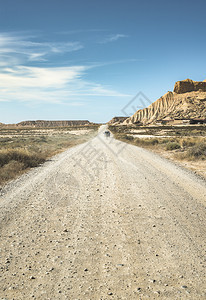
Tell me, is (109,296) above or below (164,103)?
below

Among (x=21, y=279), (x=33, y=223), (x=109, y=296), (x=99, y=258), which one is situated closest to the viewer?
(x=109, y=296)

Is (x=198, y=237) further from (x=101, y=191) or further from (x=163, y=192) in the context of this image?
(x=101, y=191)

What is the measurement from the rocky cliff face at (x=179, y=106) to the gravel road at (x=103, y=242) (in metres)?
111

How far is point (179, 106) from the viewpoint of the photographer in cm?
12938

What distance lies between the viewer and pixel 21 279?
3.38m

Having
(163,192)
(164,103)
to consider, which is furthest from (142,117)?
(163,192)

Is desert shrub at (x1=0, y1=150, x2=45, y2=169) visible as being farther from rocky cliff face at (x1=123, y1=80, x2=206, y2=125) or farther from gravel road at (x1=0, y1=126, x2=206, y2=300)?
rocky cliff face at (x1=123, y1=80, x2=206, y2=125)

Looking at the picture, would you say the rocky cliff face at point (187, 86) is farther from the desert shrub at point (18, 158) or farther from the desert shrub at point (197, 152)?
the desert shrub at point (18, 158)

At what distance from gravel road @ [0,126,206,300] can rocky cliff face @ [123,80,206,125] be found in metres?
111

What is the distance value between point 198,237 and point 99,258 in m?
2.09

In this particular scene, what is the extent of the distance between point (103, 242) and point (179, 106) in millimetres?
134803

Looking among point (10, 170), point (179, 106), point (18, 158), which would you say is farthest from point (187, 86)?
point (10, 170)

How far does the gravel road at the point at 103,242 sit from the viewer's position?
10.5ft

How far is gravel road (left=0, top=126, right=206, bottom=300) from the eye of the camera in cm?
320
